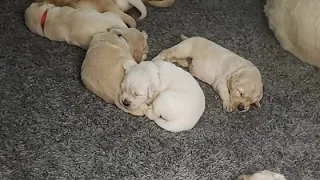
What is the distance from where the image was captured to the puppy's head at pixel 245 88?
1866 mm

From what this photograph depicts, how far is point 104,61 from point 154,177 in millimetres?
414

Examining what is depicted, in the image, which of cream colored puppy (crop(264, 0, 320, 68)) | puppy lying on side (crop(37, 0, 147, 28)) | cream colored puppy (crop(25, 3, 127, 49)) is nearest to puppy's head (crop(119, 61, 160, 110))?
cream colored puppy (crop(25, 3, 127, 49))

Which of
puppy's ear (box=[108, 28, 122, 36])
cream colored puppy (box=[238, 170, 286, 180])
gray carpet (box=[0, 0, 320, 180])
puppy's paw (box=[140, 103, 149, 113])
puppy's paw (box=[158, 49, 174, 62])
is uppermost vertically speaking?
cream colored puppy (box=[238, 170, 286, 180])

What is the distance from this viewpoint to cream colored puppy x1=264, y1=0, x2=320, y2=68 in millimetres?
2045

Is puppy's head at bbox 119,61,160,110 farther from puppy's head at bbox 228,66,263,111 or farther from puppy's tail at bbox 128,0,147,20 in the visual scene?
puppy's tail at bbox 128,0,147,20

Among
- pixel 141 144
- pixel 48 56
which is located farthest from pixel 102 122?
pixel 48 56

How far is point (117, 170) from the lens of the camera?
1.69 metres

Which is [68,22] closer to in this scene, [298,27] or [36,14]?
[36,14]

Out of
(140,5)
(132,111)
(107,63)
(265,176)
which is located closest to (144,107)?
(132,111)

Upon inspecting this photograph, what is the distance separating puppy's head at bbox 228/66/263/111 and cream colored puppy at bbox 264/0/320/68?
0.93 ft

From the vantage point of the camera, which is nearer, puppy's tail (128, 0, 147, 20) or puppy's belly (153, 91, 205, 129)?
puppy's belly (153, 91, 205, 129)

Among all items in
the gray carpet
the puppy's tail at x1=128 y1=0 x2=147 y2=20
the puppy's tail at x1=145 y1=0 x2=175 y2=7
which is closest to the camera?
the gray carpet

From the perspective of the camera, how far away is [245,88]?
6.11ft

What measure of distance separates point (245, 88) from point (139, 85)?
339mm
